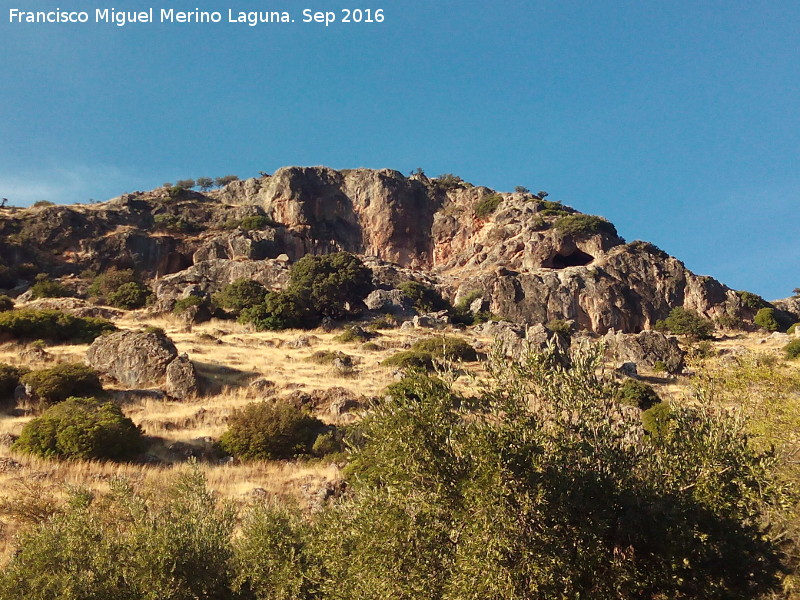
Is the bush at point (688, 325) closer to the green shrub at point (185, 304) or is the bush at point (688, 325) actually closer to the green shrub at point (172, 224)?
the green shrub at point (185, 304)

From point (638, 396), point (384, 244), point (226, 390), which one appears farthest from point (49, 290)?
point (638, 396)

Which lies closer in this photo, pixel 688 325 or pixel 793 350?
pixel 793 350

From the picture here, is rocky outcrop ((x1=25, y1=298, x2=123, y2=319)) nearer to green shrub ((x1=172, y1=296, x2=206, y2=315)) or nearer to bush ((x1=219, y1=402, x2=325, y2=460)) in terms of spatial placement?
green shrub ((x1=172, y1=296, x2=206, y2=315))

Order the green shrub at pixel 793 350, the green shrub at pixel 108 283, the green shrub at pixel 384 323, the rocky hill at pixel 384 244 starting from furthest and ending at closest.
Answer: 1. the rocky hill at pixel 384 244
2. the green shrub at pixel 108 283
3. the green shrub at pixel 384 323
4. the green shrub at pixel 793 350

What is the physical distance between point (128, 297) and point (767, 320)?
65371 mm

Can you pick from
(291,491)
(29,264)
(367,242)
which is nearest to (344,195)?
(367,242)

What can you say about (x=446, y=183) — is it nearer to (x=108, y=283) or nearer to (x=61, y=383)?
(x=108, y=283)

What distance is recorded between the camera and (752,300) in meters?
66.5

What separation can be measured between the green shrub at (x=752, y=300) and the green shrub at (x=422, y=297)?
3616 cm

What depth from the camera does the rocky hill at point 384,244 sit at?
61688mm

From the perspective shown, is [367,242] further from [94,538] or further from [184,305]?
[94,538]

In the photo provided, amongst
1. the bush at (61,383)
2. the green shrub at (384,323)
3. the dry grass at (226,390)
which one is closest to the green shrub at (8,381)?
the bush at (61,383)

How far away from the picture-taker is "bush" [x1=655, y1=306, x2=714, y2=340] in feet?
180

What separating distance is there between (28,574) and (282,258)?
190 feet
